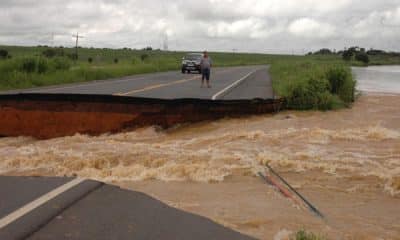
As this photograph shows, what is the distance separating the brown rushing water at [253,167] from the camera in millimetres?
6871

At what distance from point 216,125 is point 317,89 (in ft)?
19.5

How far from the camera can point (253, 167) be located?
33.0 ft

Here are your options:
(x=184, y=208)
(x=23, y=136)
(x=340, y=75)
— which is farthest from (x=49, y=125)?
(x=340, y=75)

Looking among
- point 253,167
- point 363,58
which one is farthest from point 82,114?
point 363,58

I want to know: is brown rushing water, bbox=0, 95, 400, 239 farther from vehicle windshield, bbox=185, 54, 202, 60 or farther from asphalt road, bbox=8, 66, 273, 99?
vehicle windshield, bbox=185, 54, 202, 60

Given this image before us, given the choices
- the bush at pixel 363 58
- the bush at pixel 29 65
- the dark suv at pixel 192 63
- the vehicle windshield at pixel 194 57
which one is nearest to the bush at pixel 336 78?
the bush at pixel 29 65

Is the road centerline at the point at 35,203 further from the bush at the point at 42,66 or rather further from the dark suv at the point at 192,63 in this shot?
the dark suv at the point at 192,63

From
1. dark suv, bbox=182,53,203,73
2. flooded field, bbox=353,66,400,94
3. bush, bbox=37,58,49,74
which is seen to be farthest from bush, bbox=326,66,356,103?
dark suv, bbox=182,53,203,73

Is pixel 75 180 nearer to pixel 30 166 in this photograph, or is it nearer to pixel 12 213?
pixel 12 213

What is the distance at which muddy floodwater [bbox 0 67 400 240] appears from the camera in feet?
22.5

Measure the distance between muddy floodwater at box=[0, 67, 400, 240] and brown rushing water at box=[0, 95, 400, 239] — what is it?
2cm

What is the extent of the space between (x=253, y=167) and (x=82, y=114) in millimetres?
6962

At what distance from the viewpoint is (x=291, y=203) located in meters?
7.58

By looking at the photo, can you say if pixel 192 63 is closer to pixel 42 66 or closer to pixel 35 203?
pixel 42 66
